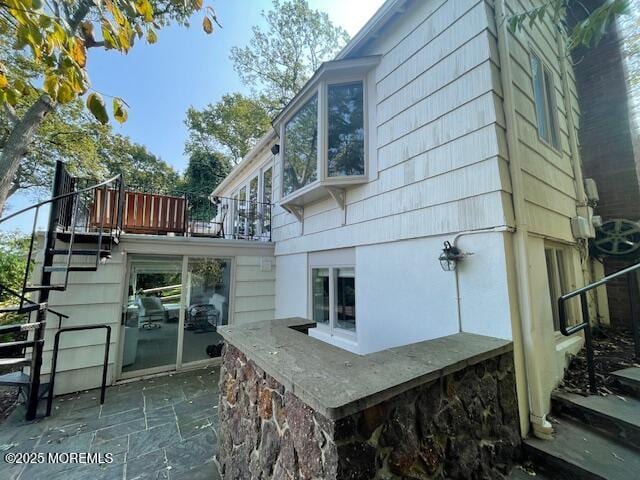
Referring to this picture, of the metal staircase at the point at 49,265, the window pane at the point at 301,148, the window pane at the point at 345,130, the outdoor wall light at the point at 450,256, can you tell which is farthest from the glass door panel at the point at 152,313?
the outdoor wall light at the point at 450,256

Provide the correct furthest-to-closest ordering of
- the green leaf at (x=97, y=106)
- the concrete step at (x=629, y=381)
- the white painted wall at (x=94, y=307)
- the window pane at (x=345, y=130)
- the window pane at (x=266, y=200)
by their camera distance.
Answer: the window pane at (x=266, y=200), the white painted wall at (x=94, y=307), the window pane at (x=345, y=130), the concrete step at (x=629, y=381), the green leaf at (x=97, y=106)

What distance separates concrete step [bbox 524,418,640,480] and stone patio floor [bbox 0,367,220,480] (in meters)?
2.65

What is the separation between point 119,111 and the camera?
1.55 metres

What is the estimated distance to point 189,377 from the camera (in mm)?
4629

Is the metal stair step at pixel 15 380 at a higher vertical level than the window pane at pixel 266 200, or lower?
lower

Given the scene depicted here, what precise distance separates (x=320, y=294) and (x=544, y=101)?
4235 mm

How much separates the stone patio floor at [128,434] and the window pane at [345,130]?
365 cm

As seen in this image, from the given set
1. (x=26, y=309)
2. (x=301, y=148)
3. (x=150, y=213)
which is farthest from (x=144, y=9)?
(x=150, y=213)

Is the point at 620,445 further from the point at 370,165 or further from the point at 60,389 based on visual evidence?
the point at 60,389

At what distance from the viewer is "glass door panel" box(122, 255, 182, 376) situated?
4.65 meters

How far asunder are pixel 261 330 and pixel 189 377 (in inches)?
123

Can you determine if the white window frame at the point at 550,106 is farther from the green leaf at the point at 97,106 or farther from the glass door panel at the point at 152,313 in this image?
the glass door panel at the point at 152,313

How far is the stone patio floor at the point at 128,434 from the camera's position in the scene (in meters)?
2.48

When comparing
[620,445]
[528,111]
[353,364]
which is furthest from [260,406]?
[528,111]
